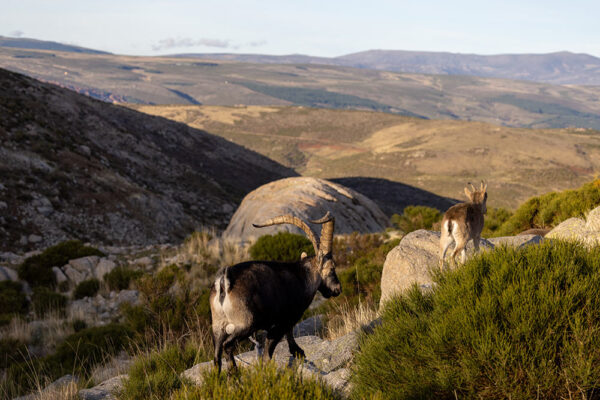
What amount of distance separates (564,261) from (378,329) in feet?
6.26

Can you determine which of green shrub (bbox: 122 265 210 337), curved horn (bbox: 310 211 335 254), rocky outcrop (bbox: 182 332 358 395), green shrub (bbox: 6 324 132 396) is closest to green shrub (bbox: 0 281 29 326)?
green shrub (bbox: 6 324 132 396)

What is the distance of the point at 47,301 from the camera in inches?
468

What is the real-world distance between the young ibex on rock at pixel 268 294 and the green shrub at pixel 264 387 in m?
0.35

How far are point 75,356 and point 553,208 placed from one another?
1256 cm

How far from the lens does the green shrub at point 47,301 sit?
458 inches

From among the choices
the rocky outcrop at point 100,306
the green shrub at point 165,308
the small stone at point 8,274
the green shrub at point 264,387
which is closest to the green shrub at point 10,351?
the rocky outcrop at point 100,306

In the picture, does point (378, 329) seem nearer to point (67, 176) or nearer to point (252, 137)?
point (67, 176)

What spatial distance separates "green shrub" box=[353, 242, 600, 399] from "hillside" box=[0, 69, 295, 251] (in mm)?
17908

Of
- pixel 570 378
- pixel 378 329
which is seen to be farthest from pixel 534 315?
pixel 378 329

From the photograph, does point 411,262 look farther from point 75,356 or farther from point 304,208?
point 304,208

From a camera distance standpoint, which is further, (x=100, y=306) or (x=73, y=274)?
(x=73, y=274)

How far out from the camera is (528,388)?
3.68 metres

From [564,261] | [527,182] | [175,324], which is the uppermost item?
[564,261]

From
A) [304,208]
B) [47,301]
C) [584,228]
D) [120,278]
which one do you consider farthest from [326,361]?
[304,208]
